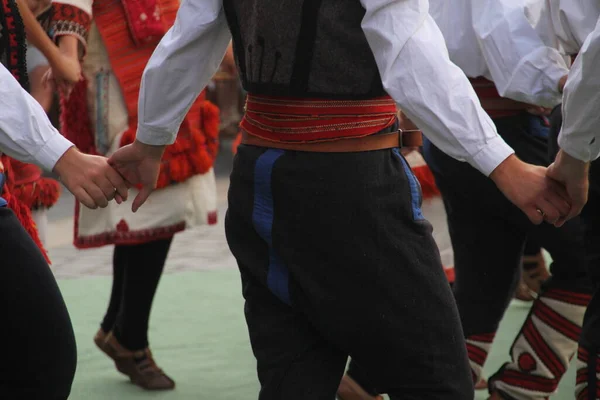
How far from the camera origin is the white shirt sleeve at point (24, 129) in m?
2.39

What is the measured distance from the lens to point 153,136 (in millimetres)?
2684

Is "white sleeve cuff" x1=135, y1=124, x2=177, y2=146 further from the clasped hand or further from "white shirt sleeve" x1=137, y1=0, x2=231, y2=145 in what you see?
the clasped hand

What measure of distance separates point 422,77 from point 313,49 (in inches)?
10.1

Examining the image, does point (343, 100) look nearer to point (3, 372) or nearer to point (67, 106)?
point (3, 372)

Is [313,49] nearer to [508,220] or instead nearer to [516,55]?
[516,55]

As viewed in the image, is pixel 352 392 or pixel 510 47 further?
pixel 352 392

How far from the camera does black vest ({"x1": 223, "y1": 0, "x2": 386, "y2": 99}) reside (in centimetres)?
229

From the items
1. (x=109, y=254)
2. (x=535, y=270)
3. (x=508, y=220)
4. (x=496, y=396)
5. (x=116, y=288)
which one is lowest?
(x=109, y=254)

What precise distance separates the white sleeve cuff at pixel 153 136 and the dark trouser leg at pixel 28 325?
43cm

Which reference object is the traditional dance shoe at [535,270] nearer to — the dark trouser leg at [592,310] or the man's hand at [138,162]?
the dark trouser leg at [592,310]


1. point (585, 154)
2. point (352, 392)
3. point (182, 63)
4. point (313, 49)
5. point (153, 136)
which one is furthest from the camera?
point (352, 392)

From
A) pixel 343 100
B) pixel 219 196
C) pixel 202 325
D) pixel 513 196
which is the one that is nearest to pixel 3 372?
pixel 343 100

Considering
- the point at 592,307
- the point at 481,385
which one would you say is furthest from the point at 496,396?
the point at 592,307

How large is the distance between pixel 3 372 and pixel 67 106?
175 centimetres
